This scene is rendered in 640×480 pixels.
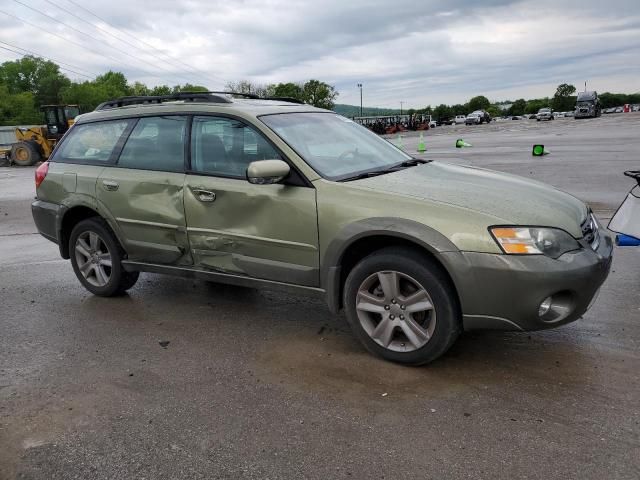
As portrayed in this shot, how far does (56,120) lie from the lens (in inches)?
1126

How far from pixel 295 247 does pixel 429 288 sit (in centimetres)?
102

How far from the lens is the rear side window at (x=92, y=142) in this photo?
515 cm

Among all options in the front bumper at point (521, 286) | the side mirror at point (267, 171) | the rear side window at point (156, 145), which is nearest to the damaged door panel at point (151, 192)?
the rear side window at point (156, 145)

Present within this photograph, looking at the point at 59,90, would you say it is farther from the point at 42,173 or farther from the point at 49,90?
the point at 42,173

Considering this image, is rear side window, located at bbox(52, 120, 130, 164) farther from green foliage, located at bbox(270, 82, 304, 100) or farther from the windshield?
green foliage, located at bbox(270, 82, 304, 100)

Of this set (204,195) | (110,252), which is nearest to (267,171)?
(204,195)

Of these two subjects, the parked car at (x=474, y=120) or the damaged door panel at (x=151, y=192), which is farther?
the parked car at (x=474, y=120)

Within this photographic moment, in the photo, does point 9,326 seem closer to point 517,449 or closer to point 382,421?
point 382,421

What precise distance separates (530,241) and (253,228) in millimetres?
1908

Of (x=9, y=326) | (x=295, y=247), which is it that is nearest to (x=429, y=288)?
(x=295, y=247)

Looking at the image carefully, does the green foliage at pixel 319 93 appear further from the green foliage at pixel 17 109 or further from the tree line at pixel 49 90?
the green foliage at pixel 17 109

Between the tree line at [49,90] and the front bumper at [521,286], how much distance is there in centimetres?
9456

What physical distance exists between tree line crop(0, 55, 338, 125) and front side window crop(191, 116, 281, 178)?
9314 centimetres

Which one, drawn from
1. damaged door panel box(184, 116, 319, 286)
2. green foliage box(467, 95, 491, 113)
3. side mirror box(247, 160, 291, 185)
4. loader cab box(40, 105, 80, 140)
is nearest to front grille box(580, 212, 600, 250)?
damaged door panel box(184, 116, 319, 286)
